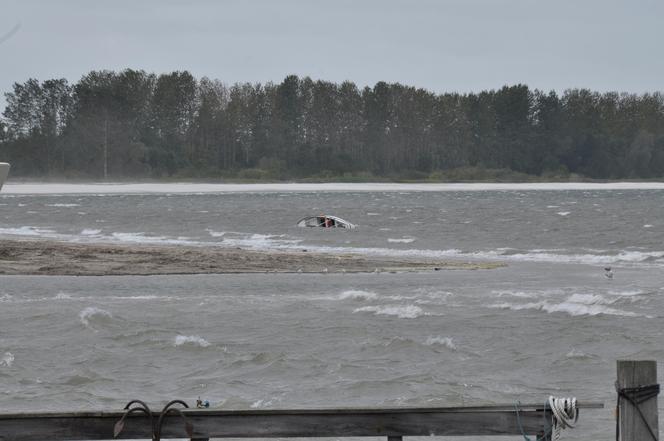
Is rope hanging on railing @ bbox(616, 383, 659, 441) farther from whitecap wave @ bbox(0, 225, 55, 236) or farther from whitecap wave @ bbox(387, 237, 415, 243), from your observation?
whitecap wave @ bbox(0, 225, 55, 236)

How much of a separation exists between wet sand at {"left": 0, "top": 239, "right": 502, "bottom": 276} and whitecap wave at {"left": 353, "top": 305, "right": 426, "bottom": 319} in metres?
8.72

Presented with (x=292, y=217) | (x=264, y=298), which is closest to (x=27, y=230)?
(x=292, y=217)

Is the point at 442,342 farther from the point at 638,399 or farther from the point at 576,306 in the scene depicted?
the point at 638,399

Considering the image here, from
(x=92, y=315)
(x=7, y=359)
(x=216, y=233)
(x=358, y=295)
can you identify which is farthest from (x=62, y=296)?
(x=216, y=233)

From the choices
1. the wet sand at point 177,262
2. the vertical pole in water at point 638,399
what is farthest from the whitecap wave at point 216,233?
the vertical pole in water at point 638,399

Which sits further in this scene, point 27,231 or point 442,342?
point 27,231

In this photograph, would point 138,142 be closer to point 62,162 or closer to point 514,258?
point 62,162

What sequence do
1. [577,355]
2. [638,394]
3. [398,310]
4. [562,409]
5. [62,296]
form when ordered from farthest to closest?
[62,296] → [398,310] → [577,355] → [562,409] → [638,394]

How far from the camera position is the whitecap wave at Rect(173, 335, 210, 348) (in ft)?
56.0

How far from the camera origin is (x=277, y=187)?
134500 mm

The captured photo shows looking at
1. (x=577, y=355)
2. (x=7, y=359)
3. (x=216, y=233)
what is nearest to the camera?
(x=7, y=359)

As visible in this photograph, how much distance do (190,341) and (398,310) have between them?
15.9 feet

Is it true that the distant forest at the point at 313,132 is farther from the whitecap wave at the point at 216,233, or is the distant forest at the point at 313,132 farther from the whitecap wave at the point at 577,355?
the whitecap wave at the point at 577,355

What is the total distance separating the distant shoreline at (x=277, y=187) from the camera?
120 m
